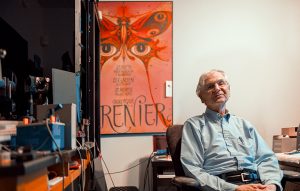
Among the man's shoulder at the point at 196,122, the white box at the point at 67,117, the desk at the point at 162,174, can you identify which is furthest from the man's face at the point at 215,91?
the white box at the point at 67,117

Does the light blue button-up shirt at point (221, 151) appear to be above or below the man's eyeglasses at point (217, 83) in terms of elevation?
below

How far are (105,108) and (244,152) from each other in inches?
57.7

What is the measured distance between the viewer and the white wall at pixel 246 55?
308 centimetres

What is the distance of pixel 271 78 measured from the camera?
313 cm

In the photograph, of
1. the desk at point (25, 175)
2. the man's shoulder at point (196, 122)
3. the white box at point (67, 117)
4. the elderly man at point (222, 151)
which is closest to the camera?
the desk at point (25, 175)

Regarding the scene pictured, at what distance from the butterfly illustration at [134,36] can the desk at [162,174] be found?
19.6 inches

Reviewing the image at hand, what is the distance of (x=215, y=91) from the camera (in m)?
2.09

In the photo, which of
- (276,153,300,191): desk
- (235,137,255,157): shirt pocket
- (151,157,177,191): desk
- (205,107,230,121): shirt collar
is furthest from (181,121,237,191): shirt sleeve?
(151,157,177,191): desk

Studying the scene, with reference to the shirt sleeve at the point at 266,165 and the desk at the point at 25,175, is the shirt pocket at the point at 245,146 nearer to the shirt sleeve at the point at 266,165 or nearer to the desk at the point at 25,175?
the shirt sleeve at the point at 266,165

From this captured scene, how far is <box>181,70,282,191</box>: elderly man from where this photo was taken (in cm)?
180

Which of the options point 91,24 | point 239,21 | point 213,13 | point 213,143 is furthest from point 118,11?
point 213,143

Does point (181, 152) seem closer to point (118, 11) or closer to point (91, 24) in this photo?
point (91, 24)

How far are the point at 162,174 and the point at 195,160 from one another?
867 mm

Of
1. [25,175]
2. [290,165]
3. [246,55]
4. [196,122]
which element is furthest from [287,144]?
[25,175]
